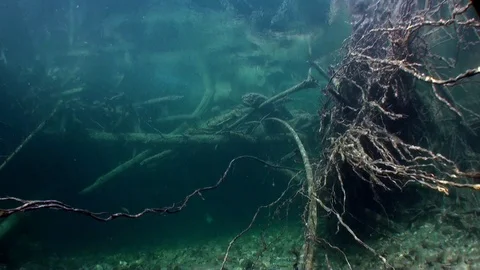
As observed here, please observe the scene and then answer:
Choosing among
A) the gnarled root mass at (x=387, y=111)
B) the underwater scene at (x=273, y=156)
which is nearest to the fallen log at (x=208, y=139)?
the underwater scene at (x=273, y=156)

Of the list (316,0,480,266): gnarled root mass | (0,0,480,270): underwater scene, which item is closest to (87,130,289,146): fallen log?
(0,0,480,270): underwater scene

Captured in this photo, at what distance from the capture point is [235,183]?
1097cm

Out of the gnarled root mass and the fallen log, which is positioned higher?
the fallen log

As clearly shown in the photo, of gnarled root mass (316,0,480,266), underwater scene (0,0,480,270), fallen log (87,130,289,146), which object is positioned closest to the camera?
underwater scene (0,0,480,270)

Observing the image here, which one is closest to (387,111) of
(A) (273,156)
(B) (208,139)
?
(A) (273,156)

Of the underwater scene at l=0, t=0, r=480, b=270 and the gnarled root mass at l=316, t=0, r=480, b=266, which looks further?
the gnarled root mass at l=316, t=0, r=480, b=266

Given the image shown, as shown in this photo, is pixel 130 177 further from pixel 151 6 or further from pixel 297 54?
pixel 151 6

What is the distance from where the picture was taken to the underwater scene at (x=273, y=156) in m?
4.50

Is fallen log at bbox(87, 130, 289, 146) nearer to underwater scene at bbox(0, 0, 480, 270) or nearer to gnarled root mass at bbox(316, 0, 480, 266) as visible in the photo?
underwater scene at bbox(0, 0, 480, 270)

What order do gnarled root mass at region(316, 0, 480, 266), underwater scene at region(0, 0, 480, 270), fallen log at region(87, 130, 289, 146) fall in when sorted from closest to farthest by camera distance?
underwater scene at region(0, 0, 480, 270) → gnarled root mass at region(316, 0, 480, 266) → fallen log at region(87, 130, 289, 146)

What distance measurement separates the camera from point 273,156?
1031cm

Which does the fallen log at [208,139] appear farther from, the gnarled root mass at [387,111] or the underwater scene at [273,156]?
the gnarled root mass at [387,111]

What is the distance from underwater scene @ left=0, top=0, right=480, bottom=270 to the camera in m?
4.50

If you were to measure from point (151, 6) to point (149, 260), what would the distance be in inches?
968
